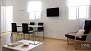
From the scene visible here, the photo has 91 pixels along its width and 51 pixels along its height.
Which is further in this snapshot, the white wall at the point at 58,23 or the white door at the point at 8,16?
the white door at the point at 8,16

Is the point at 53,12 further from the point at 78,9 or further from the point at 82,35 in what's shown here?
the point at 82,35

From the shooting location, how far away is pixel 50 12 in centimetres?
663

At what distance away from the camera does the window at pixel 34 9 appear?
718 centimetres

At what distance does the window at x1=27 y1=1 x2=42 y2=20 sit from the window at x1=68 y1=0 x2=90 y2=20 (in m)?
1.97

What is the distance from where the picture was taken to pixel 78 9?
19.1ft

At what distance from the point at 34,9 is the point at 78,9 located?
9.31ft

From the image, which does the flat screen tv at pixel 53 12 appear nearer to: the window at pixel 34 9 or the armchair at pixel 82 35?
the window at pixel 34 9

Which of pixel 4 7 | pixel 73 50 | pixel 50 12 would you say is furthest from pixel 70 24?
pixel 4 7

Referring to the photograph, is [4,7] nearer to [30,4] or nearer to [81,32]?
[30,4]

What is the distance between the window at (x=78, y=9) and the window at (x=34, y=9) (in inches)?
77.5

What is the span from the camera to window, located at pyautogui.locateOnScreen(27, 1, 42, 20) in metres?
7.18

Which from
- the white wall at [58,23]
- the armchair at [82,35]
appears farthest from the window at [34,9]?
the armchair at [82,35]

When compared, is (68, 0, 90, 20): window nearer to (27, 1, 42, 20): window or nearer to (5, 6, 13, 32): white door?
(27, 1, 42, 20): window

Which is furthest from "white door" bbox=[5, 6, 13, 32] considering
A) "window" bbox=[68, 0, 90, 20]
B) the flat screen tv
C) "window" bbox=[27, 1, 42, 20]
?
"window" bbox=[68, 0, 90, 20]
